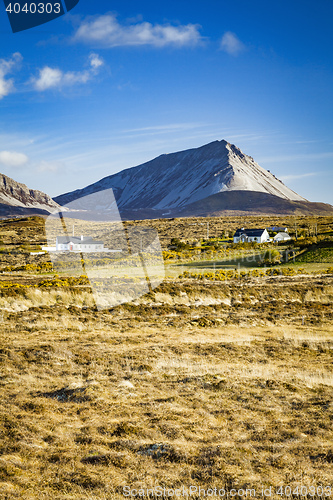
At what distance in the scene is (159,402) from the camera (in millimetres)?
8734

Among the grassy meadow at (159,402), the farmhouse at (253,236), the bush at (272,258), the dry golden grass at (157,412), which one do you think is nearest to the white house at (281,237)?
the farmhouse at (253,236)

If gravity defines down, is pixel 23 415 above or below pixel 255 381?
above

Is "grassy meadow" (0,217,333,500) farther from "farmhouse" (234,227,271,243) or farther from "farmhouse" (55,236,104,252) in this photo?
"farmhouse" (234,227,271,243)

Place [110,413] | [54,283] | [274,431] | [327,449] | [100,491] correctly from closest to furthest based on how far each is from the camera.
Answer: [100,491]
[327,449]
[274,431]
[110,413]
[54,283]

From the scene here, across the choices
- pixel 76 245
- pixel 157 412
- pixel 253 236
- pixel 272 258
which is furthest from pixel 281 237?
pixel 157 412

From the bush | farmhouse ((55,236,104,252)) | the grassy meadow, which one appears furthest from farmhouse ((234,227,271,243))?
the grassy meadow

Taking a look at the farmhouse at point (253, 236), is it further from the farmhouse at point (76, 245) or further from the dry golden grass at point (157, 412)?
the dry golden grass at point (157, 412)

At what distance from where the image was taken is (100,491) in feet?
16.9

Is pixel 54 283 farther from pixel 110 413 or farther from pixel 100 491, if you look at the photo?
pixel 100 491

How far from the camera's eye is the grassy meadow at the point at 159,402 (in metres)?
5.62

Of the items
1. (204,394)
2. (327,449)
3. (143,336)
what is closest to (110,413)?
(204,394)

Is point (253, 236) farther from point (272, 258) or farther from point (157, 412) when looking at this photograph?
point (157, 412)

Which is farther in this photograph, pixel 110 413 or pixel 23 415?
pixel 110 413

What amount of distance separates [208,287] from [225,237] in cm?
6574
